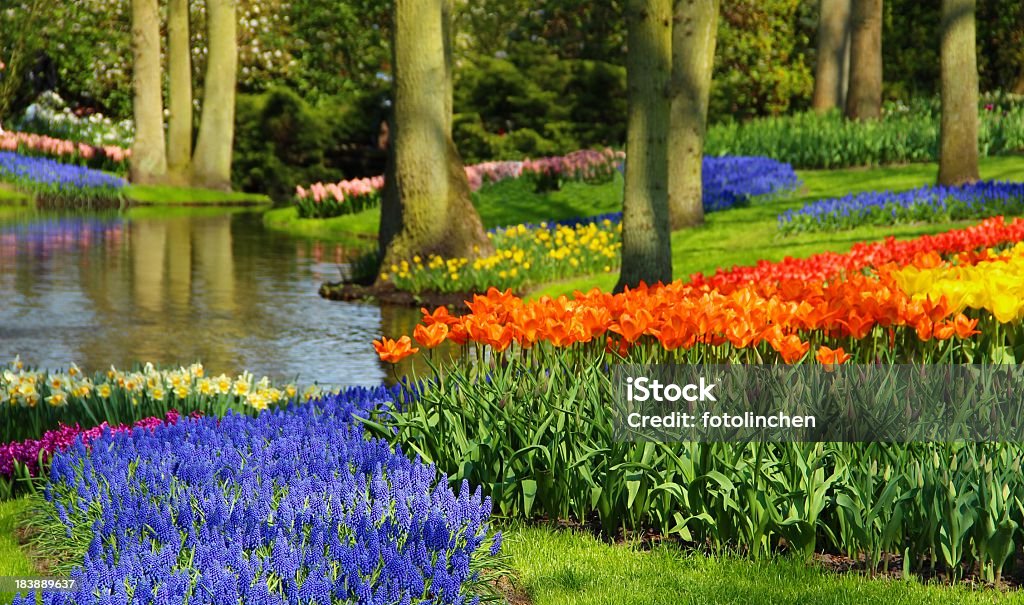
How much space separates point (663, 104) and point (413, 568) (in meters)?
8.30

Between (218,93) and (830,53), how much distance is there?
1363cm

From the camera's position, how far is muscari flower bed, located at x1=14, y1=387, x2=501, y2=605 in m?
3.94

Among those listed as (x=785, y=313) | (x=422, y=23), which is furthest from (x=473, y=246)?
(x=785, y=313)

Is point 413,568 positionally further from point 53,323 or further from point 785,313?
point 53,323

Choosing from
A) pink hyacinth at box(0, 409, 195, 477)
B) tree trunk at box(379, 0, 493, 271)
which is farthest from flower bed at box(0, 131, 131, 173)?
pink hyacinth at box(0, 409, 195, 477)

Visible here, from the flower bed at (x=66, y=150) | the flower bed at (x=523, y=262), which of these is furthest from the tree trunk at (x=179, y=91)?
the flower bed at (x=523, y=262)

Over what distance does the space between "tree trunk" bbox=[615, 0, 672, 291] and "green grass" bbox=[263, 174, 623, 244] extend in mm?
9254

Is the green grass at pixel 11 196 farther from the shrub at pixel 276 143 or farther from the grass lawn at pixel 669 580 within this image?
the grass lawn at pixel 669 580

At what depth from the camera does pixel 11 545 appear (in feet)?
18.6

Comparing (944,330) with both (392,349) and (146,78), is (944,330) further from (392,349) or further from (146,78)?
(146,78)

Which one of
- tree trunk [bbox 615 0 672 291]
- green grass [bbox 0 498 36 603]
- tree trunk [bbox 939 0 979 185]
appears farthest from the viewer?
tree trunk [bbox 939 0 979 185]

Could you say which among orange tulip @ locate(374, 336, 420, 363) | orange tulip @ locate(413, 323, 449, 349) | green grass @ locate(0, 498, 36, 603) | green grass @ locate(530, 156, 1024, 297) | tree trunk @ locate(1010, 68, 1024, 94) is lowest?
green grass @ locate(0, 498, 36, 603)

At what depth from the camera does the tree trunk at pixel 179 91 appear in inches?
1179

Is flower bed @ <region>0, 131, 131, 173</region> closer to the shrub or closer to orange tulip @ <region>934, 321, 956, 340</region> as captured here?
the shrub
